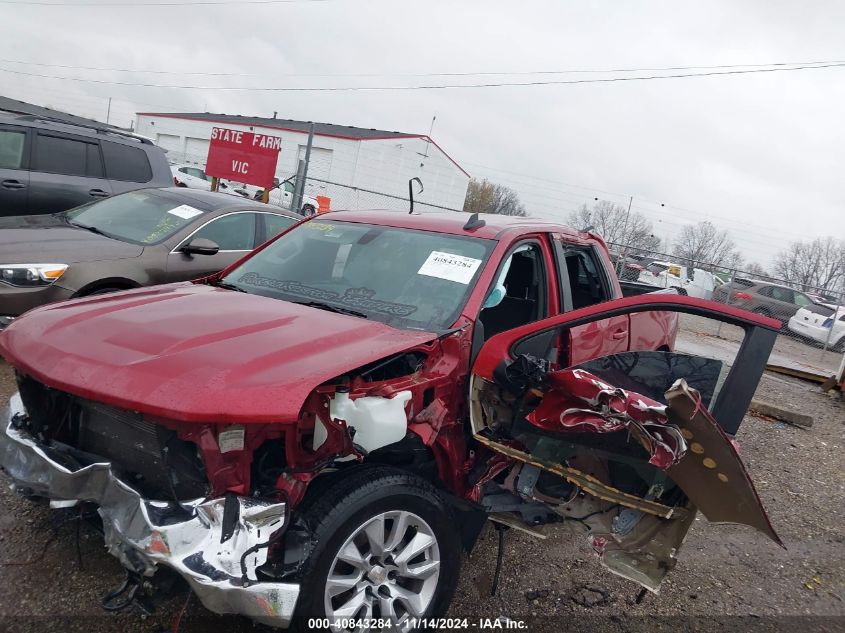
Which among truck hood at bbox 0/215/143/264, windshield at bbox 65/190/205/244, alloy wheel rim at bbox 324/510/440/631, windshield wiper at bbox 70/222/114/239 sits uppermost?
windshield at bbox 65/190/205/244

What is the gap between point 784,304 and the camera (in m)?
17.3

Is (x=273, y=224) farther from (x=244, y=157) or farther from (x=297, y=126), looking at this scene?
(x=297, y=126)

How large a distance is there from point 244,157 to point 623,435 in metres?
9.74

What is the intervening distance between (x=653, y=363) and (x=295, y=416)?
1689mm

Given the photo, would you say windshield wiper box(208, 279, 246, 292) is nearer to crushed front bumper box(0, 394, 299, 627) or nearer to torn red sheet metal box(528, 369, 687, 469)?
crushed front bumper box(0, 394, 299, 627)

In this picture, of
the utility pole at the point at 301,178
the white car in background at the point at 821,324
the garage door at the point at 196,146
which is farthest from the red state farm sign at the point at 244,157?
the garage door at the point at 196,146

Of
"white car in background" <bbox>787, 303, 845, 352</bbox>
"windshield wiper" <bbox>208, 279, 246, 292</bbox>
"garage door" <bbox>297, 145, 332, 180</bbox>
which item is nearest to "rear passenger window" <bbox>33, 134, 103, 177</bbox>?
"windshield wiper" <bbox>208, 279, 246, 292</bbox>

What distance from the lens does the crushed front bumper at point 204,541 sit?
6.28ft

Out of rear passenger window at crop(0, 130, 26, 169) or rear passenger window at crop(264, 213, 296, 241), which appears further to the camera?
rear passenger window at crop(0, 130, 26, 169)

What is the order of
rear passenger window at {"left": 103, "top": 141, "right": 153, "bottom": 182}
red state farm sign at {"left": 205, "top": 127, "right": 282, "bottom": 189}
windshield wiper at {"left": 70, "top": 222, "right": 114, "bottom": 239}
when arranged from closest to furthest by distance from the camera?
1. windshield wiper at {"left": 70, "top": 222, "right": 114, "bottom": 239}
2. rear passenger window at {"left": 103, "top": 141, "right": 153, "bottom": 182}
3. red state farm sign at {"left": 205, "top": 127, "right": 282, "bottom": 189}

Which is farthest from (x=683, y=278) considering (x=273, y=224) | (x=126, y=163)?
(x=126, y=163)

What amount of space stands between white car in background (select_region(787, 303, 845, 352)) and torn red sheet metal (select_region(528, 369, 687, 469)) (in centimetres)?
1557

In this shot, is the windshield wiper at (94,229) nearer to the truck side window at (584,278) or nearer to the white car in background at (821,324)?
the truck side window at (584,278)

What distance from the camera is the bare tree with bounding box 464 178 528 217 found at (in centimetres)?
4954
